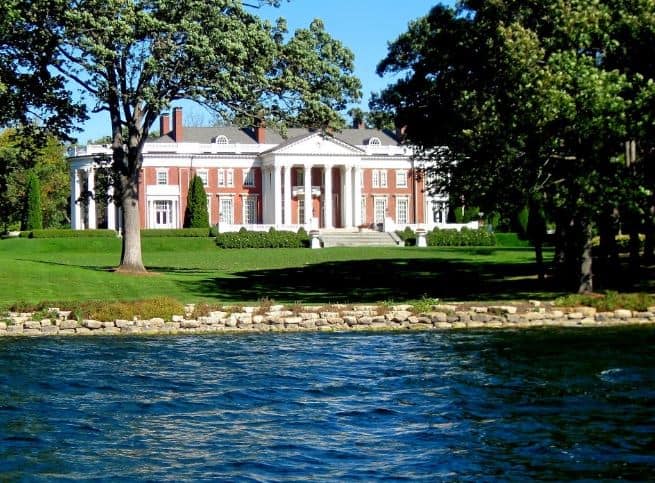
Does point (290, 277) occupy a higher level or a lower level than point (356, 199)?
lower

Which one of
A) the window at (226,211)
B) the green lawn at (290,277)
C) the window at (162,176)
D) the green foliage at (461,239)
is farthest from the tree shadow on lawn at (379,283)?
the window at (162,176)

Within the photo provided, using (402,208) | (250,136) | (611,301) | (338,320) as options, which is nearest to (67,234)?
(250,136)

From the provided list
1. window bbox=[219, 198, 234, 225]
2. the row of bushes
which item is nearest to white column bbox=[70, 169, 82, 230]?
window bbox=[219, 198, 234, 225]

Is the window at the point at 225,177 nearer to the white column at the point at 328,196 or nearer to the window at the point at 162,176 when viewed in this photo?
the window at the point at 162,176

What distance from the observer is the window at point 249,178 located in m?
87.0

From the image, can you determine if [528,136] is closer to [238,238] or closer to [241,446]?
[241,446]

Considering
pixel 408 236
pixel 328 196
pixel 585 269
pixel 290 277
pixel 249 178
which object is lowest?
pixel 290 277

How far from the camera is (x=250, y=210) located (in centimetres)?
8744

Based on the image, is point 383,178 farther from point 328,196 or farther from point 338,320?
point 338,320

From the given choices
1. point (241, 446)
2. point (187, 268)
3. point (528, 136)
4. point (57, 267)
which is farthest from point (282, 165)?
point (241, 446)

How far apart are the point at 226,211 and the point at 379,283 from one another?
165 feet

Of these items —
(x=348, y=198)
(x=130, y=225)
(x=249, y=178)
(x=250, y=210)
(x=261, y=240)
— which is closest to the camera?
(x=130, y=225)

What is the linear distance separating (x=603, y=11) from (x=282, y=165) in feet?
193

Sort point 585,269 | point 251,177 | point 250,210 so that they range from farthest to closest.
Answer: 1. point 250,210
2. point 251,177
3. point 585,269
